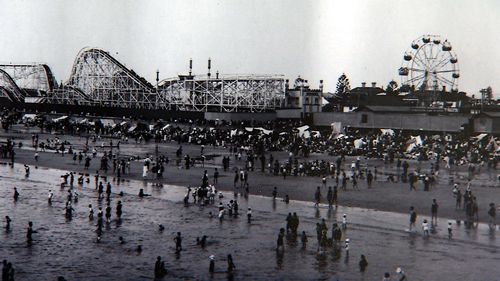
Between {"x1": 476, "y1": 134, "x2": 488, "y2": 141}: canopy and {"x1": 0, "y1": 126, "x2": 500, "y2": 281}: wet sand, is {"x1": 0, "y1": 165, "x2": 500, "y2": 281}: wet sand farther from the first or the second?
{"x1": 476, "y1": 134, "x2": 488, "y2": 141}: canopy

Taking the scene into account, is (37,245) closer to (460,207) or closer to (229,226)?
(229,226)

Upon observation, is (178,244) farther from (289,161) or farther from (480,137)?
(480,137)

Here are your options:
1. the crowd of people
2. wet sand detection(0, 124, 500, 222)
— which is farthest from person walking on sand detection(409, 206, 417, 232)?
wet sand detection(0, 124, 500, 222)

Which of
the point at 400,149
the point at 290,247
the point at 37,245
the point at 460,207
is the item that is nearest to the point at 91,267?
the point at 37,245

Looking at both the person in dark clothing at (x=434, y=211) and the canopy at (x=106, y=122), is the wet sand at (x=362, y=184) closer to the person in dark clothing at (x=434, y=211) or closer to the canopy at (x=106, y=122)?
the person in dark clothing at (x=434, y=211)

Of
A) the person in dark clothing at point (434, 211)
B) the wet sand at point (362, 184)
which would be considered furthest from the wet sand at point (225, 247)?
the wet sand at point (362, 184)

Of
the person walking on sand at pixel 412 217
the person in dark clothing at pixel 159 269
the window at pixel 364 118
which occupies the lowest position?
the person in dark clothing at pixel 159 269

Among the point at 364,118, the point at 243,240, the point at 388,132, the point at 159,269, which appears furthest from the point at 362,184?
the point at 364,118

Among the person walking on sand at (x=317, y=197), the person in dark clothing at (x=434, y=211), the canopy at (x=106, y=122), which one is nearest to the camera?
the person in dark clothing at (x=434, y=211)
